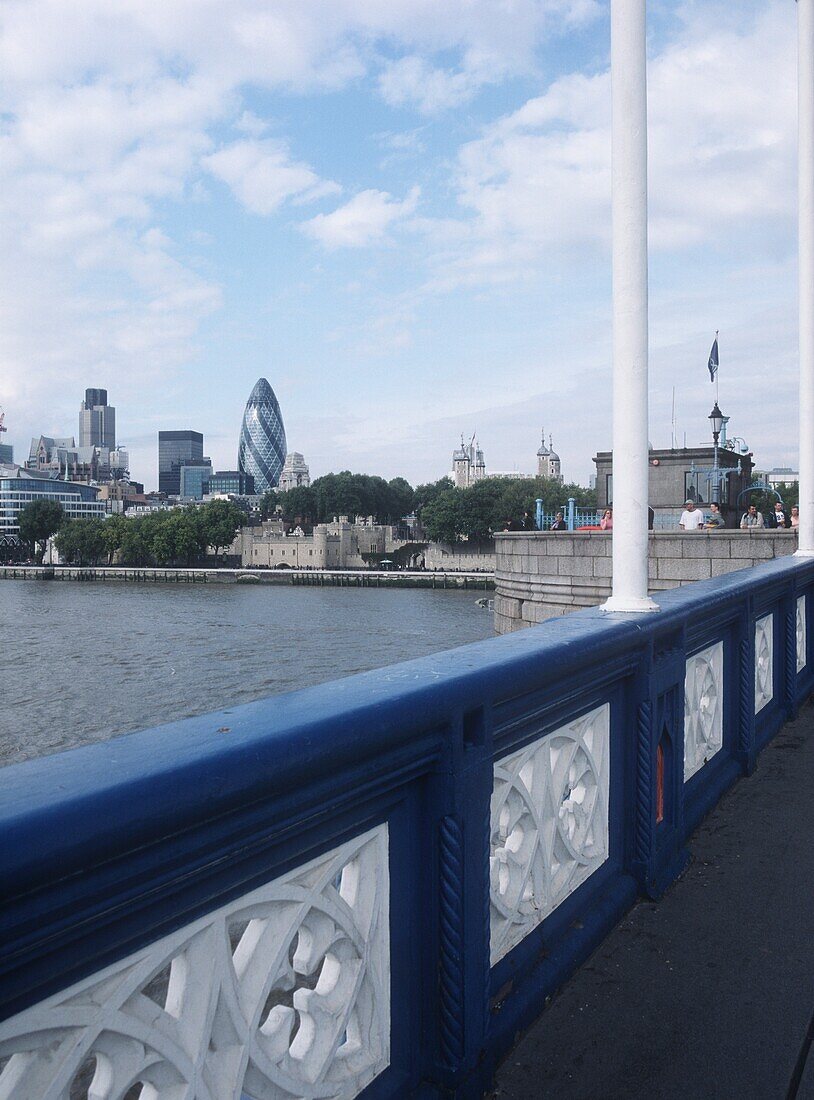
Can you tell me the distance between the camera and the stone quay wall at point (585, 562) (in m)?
15.1

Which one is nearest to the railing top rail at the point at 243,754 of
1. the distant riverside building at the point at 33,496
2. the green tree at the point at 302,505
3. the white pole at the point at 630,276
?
the white pole at the point at 630,276

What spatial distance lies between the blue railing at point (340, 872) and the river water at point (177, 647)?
48.1 feet

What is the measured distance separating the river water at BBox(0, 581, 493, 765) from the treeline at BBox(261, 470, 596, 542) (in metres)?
18.1

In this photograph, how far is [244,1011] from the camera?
1.36 meters

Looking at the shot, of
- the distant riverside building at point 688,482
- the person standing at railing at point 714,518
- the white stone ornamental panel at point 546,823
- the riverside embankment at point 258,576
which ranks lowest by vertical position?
the riverside embankment at point 258,576

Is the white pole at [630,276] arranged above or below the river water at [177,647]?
above

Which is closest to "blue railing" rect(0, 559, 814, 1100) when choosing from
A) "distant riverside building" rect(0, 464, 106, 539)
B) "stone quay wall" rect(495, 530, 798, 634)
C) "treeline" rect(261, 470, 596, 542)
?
"stone quay wall" rect(495, 530, 798, 634)

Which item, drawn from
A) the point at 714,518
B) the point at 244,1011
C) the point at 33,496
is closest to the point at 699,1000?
the point at 244,1011

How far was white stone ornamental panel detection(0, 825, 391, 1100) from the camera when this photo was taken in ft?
3.53

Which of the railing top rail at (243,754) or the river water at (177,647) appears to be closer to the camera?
the railing top rail at (243,754)

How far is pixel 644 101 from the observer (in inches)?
140

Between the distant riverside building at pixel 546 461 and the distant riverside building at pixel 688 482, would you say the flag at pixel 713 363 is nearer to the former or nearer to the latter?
the distant riverside building at pixel 688 482

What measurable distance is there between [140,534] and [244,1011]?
116413mm

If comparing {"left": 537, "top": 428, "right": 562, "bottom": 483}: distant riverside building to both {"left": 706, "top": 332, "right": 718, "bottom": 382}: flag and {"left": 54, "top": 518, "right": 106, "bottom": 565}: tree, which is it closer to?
{"left": 54, "top": 518, "right": 106, "bottom": 565}: tree
